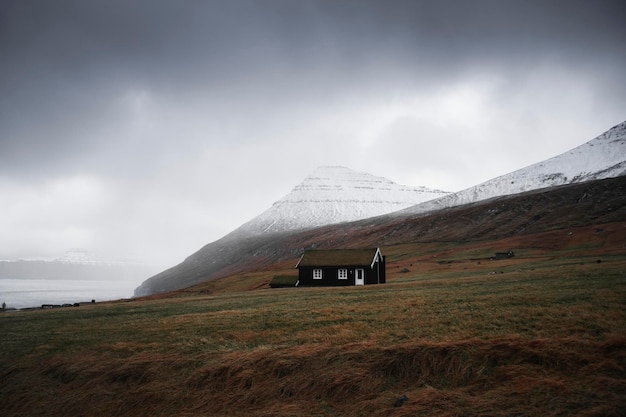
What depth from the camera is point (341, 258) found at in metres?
63.9

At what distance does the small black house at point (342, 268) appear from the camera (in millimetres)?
61784

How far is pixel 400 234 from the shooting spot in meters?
162

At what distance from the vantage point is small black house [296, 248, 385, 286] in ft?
203

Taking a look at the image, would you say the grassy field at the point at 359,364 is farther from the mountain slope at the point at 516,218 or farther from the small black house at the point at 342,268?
the mountain slope at the point at 516,218

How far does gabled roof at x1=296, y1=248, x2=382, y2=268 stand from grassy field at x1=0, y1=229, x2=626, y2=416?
38535 millimetres

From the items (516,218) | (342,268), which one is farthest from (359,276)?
(516,218)

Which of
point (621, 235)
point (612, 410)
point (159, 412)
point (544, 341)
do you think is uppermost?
point (621, 235)

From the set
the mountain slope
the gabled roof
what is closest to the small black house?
the gabled roof

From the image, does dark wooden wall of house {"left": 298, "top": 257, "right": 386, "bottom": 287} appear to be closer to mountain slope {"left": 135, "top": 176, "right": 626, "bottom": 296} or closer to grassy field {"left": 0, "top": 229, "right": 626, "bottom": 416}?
grassy field {"left": 0, "top": 229, "right": 626, "bottom": 416}

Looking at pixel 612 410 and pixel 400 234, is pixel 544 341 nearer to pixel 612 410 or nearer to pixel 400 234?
pixel 612 410

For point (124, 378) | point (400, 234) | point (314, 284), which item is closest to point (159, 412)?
point (124, 378)

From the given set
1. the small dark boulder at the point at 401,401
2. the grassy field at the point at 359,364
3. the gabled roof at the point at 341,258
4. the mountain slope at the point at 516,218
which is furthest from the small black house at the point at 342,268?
the mountain slope at the point at 516,218

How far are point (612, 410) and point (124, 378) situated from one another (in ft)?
52.9

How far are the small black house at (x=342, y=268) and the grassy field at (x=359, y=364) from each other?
38.1 m
